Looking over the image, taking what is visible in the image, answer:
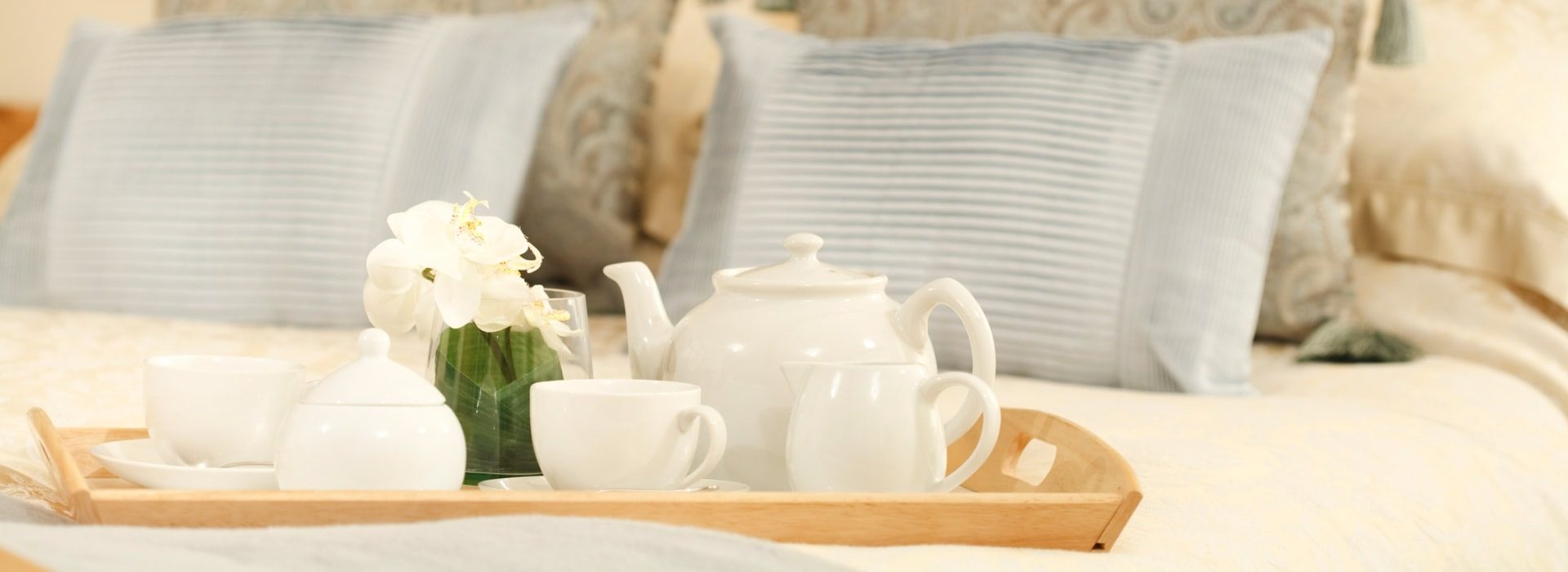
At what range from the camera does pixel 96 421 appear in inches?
40.9

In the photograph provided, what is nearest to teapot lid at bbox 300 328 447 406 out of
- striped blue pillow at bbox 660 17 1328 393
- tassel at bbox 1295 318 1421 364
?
striped blue pillow at bbox 660 17 1328 393

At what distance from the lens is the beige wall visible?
2826 mm

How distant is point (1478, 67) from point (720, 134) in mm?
897

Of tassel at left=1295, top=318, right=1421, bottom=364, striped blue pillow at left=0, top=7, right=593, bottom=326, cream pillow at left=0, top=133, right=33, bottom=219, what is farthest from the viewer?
cream pillow at left=0, top=133, right=33, bottom=219

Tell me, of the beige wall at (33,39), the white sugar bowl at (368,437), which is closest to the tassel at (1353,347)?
the white sugar bowl at (368,437)

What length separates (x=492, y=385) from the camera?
830 millimetres

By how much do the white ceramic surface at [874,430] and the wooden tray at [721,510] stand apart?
0.04m

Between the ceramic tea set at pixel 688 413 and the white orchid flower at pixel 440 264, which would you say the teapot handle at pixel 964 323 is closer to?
the ceramic tea set at pixel 688 413

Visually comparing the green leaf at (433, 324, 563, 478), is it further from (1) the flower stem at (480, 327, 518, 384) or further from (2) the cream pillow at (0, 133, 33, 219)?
(2) the cream pillow at (0, 133, 33, 219)

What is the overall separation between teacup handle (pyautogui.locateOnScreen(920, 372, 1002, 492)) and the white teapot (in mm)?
33

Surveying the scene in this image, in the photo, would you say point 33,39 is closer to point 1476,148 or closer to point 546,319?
point 546,319

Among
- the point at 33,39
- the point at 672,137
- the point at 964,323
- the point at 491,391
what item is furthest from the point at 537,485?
the point at 33,39

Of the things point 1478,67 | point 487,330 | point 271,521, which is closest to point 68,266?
point 487,330

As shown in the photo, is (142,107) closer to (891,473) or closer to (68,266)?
(68,266)
